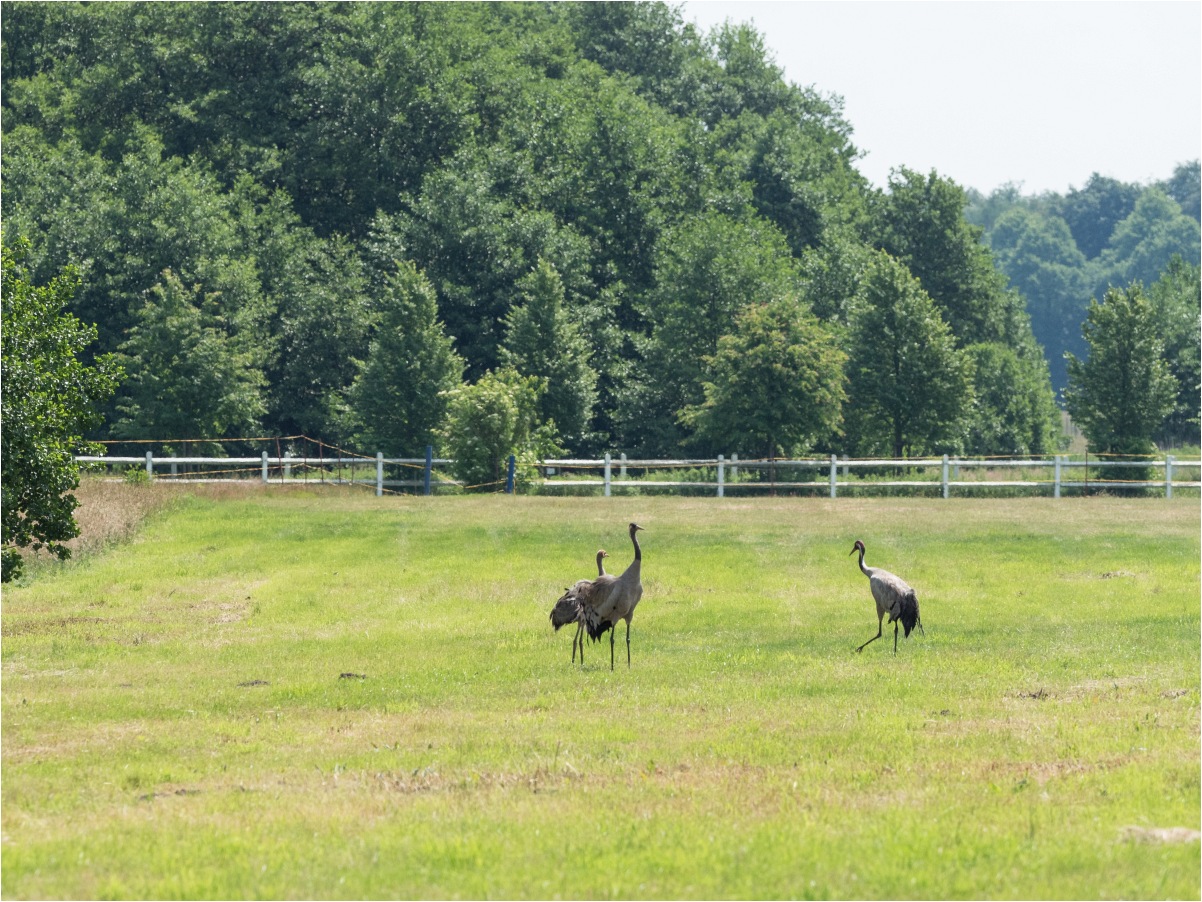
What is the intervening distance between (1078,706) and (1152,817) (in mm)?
5080

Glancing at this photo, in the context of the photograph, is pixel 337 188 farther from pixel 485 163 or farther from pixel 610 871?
pixel 610 871

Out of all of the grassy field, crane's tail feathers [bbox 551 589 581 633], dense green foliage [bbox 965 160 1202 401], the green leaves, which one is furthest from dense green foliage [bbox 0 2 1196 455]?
dense green foliage [bbox 965 160 1202 401]

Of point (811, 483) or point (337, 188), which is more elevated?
point (337, 188)

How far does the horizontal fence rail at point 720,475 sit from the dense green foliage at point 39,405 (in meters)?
23.8

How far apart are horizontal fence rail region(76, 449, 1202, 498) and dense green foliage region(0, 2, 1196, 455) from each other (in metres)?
2.51

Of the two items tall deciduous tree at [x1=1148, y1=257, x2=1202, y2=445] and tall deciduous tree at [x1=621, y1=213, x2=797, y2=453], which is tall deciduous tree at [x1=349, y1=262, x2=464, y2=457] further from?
tall deciduous tree at [x1=1148, y1=257, x2=1202, y2=445]

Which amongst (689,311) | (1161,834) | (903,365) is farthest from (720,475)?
(1161,834)

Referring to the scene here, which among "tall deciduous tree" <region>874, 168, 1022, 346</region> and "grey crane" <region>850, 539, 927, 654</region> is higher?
"tall deciduous tree" <region>874, 168, 1022, 346</region>

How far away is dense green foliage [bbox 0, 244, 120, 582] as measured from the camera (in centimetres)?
2127

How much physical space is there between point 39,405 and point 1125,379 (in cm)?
4634

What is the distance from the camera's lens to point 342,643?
2191 centimetres

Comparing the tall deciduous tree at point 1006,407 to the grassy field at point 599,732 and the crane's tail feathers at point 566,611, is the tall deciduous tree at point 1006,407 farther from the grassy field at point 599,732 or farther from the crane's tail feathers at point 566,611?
the crane's tail feathers at point 566,611

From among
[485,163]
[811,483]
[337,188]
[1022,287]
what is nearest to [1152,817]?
[811,483]

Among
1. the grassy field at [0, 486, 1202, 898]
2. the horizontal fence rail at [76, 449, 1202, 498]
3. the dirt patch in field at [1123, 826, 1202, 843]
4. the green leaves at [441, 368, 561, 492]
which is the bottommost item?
the grassy field at [0, 486, 1202, 898]
